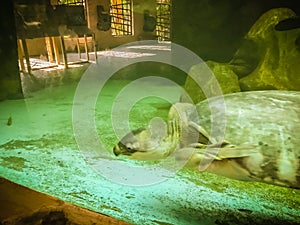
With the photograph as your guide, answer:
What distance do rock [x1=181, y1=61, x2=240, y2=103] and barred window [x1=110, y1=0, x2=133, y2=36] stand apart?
41.3ft

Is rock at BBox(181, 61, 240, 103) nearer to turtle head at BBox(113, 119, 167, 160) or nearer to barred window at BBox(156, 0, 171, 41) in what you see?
turtle head at BBox(113, 119, 167, 160)

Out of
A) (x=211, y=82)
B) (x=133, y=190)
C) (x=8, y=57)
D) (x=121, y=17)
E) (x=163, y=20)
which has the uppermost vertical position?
(x=121, y=17)

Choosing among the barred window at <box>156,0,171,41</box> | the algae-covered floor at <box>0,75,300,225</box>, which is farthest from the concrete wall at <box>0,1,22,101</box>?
the barred window at <box>156,0,171,41</box>

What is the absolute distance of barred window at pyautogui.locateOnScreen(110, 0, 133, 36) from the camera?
1625 cm

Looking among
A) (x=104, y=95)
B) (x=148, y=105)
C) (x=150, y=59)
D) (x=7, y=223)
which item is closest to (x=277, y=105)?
(x=7, y=223)

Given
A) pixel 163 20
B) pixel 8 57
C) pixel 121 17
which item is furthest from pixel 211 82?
pixel 163 20

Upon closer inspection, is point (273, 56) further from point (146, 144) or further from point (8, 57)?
point (8, 57)

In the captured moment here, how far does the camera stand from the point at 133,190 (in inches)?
91.1

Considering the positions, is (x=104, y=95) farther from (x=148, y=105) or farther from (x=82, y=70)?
(x=82, y=70)

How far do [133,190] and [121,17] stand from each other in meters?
15.8

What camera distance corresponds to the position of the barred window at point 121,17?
16250mm

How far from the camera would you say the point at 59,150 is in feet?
10.7

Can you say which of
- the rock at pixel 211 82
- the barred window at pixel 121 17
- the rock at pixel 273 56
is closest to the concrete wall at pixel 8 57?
the rock at pixel 211 82

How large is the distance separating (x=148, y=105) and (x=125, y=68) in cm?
477
